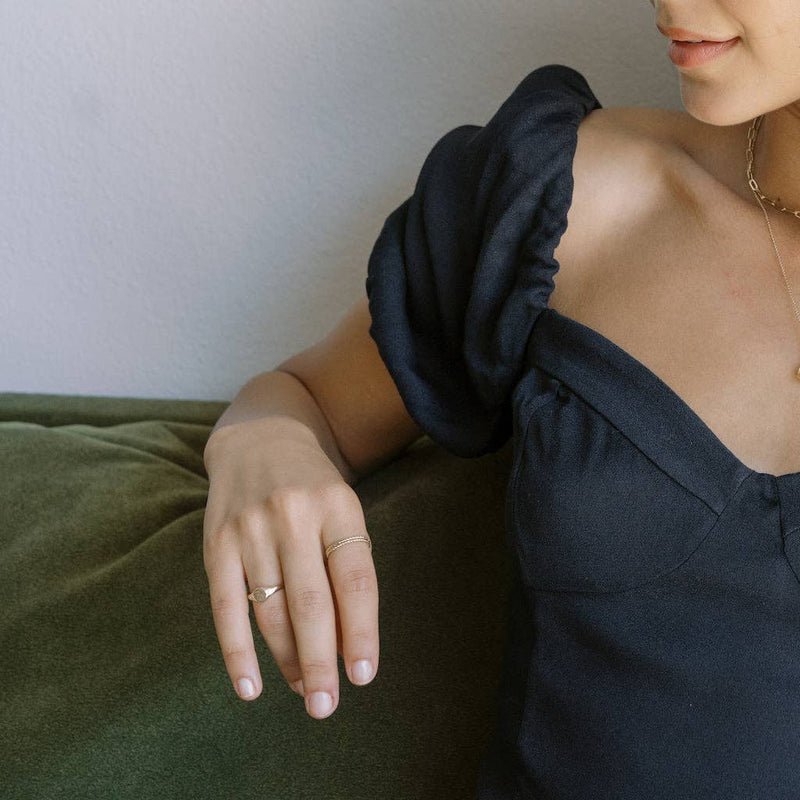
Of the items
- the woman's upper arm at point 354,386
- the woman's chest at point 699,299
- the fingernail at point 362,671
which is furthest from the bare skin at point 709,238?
the fingernail at point 362,671

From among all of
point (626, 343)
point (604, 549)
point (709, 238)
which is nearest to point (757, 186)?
point (709, 238)

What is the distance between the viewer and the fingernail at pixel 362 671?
657 mm

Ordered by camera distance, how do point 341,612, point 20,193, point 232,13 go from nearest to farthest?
point 341,612 → point 232,13 → point 20,193

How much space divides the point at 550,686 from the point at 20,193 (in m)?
0.85

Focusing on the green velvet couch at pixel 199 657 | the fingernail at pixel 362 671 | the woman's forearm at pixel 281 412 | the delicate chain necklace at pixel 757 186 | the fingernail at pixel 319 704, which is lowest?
the green velvet couch at pixel 199 657

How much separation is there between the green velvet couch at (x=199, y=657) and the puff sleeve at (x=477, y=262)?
121mm

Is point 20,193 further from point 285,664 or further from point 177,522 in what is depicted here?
point 285,664

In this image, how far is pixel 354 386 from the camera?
38.0 inches

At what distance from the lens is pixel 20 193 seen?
4.00 feet

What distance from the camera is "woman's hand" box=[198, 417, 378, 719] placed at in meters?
0.66

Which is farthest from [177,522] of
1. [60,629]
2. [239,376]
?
[239,376]

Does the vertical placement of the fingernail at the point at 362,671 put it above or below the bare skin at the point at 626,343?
below

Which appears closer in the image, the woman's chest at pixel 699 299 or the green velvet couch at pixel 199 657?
the woman's chest at pixel 699 299

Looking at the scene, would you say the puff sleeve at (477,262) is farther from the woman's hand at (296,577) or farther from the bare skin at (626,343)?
the woman's hand at (296,577)
